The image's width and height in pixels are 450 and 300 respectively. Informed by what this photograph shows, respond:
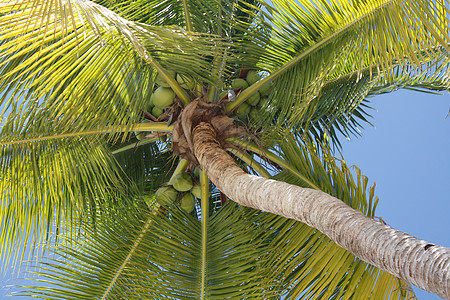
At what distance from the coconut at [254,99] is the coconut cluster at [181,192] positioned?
27.0 inches

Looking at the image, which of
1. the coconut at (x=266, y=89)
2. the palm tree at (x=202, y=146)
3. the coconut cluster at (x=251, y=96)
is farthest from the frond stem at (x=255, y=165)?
the coconut at (x=266, y=89)

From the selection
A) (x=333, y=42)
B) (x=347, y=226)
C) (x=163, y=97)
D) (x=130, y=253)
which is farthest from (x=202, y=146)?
(x=347, y=226)

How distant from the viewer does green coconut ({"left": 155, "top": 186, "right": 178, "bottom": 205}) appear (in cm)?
348

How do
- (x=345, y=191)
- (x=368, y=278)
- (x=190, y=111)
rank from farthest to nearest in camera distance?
1. (x=190, y=111)
2. (x=345, y=191)
3. (x=368, y=278)

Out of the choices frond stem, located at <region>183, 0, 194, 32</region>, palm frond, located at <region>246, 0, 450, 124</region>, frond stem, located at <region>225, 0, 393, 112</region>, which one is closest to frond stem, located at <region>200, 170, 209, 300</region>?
frond stem, located at <region>225, 0, 393, 112</region>

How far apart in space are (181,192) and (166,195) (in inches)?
7.4

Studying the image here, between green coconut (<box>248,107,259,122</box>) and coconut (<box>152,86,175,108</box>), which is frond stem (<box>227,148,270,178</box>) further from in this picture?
coconut (<box>152,86,175,108</box>)

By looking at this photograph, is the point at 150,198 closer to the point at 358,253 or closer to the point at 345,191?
the point at 345,191

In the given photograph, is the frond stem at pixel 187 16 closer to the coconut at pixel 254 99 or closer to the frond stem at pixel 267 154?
the coconut at pixel 254 99

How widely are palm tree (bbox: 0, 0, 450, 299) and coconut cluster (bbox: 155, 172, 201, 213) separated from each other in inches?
0.4

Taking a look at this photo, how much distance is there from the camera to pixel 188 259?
3.20m

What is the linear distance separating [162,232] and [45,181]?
0.81 meters

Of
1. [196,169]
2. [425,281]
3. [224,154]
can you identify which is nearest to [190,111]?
[224,154]

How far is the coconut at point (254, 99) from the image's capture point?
3.65m
